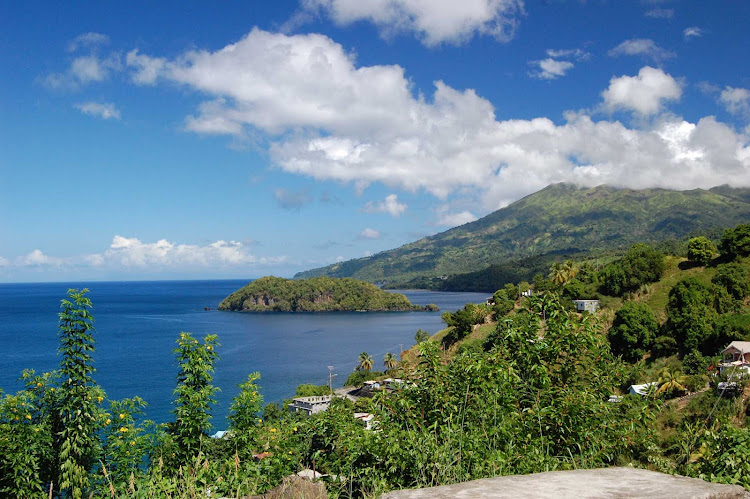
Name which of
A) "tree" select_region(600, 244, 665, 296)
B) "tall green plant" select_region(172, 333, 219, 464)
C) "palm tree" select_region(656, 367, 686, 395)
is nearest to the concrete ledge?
"tall green plant" select_region(172, 333, 219, 464)

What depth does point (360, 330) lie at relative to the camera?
318 ft

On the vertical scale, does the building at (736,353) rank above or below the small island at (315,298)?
above

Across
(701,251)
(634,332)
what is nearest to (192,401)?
(634,332)

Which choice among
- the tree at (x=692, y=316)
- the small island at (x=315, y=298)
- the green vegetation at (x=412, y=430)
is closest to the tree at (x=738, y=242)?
the tree at (x=692, y=316)

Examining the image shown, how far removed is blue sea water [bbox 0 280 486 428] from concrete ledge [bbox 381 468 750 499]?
2248 cm

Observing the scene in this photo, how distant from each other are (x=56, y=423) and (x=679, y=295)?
1512 inches

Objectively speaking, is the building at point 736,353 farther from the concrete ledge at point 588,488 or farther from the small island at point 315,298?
the small island at point 315,298

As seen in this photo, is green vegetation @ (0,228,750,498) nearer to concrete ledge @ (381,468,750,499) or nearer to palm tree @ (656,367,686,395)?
concrete ledge @ (381,468,750,499)

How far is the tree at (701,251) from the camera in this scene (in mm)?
41375

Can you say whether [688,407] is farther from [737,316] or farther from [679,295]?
[679,295]

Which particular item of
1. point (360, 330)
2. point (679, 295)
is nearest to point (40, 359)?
point (360, 330)

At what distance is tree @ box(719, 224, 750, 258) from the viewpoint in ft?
128

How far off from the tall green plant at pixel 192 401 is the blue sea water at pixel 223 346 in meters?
16.8

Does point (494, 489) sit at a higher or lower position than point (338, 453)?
higher
